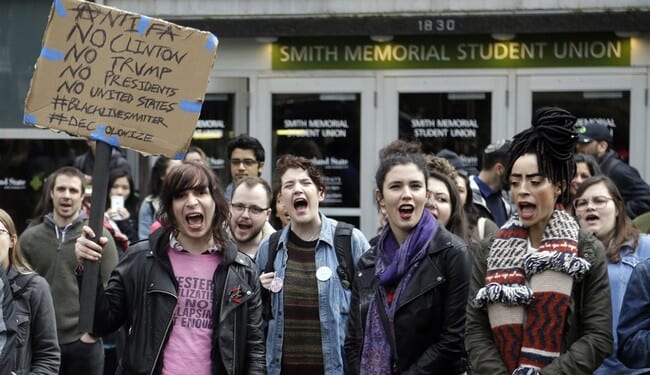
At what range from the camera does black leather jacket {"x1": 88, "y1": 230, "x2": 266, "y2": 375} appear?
5562mm

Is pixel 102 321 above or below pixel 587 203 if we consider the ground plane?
below

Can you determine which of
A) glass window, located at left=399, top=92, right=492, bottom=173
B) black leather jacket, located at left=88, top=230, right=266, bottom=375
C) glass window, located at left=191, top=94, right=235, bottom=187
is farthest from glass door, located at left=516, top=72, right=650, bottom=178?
black leather jacket, located at left=88, top=230, right=266, bottom=375

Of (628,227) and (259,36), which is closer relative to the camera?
(628,227)

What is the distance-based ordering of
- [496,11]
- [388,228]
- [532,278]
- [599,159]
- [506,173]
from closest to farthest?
[532,278] → [506,173] → [388,228] → [599,159] → [496,11]

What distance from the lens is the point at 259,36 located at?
38.3 ft

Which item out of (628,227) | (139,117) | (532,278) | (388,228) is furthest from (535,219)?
(139,117)

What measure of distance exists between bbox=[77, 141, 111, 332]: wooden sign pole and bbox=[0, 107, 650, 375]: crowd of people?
0.08 meters

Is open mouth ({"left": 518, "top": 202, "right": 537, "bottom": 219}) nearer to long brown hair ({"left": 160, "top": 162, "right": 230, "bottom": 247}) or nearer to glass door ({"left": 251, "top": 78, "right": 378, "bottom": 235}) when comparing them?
long brown hair ({"left": 160, "top": 162, "right": 230, "bottom": 247})

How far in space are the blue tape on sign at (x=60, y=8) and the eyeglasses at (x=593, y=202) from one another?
10.0 ft

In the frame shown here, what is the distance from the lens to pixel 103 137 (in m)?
5.56

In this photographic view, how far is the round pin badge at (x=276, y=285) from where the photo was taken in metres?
6.32

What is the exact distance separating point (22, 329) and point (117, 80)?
1404mm

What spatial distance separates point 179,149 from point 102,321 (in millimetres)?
923

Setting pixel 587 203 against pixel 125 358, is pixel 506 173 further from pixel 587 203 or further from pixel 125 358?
pixel 125 358
